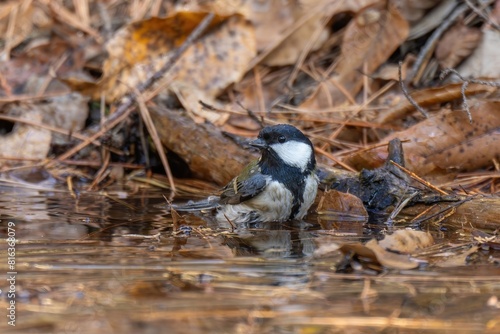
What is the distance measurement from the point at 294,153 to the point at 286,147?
2.5 inches

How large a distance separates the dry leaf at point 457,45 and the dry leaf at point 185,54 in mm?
1592

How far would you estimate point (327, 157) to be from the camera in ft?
15.9

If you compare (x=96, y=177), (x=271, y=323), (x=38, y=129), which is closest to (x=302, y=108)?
(x=96, y=177)

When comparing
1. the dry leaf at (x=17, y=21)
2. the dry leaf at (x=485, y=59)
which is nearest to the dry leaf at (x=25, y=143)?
the dry leaf at (x=17, y=21)

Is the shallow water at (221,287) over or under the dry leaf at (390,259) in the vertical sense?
under

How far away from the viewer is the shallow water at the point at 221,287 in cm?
229

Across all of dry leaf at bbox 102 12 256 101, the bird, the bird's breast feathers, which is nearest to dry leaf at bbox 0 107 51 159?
dry leaf at bbox 102 12 256 101

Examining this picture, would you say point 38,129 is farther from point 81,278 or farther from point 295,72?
point 81,278

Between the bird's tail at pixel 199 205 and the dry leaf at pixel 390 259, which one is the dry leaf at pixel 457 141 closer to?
the bird's tail at pixel 199 205

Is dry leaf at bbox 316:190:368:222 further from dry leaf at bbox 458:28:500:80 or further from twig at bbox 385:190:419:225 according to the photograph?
dry leaf at bbox 458:28:500:80

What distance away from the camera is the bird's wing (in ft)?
13.8

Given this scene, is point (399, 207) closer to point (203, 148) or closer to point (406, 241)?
point (406, 241)

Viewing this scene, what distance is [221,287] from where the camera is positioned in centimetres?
263

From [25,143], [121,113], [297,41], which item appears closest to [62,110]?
[25,143]
